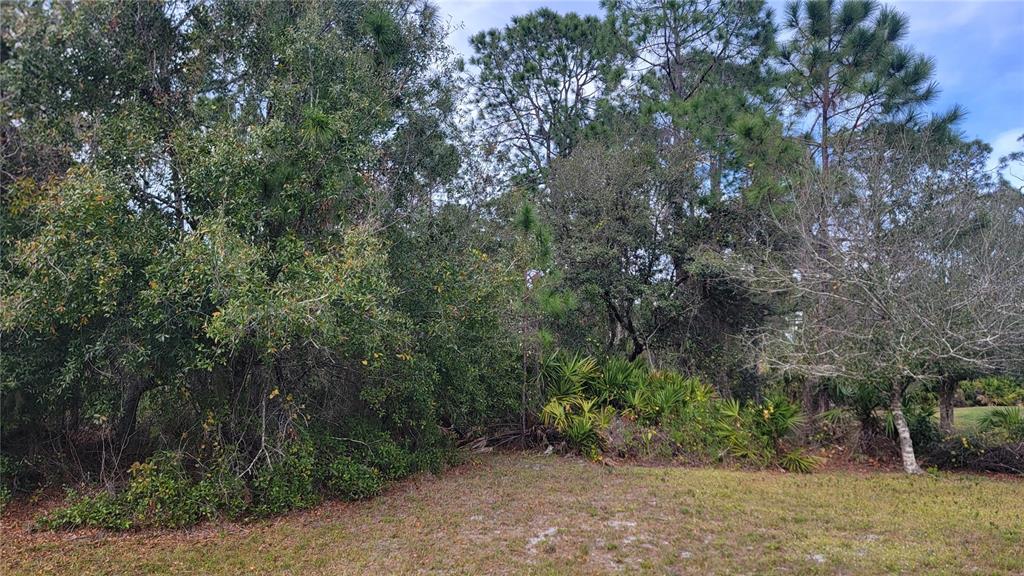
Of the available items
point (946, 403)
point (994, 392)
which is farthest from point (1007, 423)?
point (994, 392)

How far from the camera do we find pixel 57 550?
15.9 ft

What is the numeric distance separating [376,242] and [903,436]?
287 inches

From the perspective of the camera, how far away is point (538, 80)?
52.2 feet

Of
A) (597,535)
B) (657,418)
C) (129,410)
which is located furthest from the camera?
(657,418)

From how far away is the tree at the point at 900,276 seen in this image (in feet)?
24.7

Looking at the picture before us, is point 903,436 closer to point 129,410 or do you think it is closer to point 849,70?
point 849,70

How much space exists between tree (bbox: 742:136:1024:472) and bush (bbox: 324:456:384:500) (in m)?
5.58

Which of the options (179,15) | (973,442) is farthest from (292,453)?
(973,442)

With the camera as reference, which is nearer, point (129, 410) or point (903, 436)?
point (129, 410)

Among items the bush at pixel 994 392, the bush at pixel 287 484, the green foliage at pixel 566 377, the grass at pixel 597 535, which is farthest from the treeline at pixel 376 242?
the bush at pixel 994 392

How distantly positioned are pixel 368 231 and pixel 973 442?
838 centimetres

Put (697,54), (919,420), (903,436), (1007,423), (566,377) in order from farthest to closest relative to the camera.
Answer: (697,54), (566,377), (919,420), (1007,423), (903,436)

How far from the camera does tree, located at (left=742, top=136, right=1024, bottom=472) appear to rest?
24.7ft

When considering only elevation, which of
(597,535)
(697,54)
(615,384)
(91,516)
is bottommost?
(597,535)
